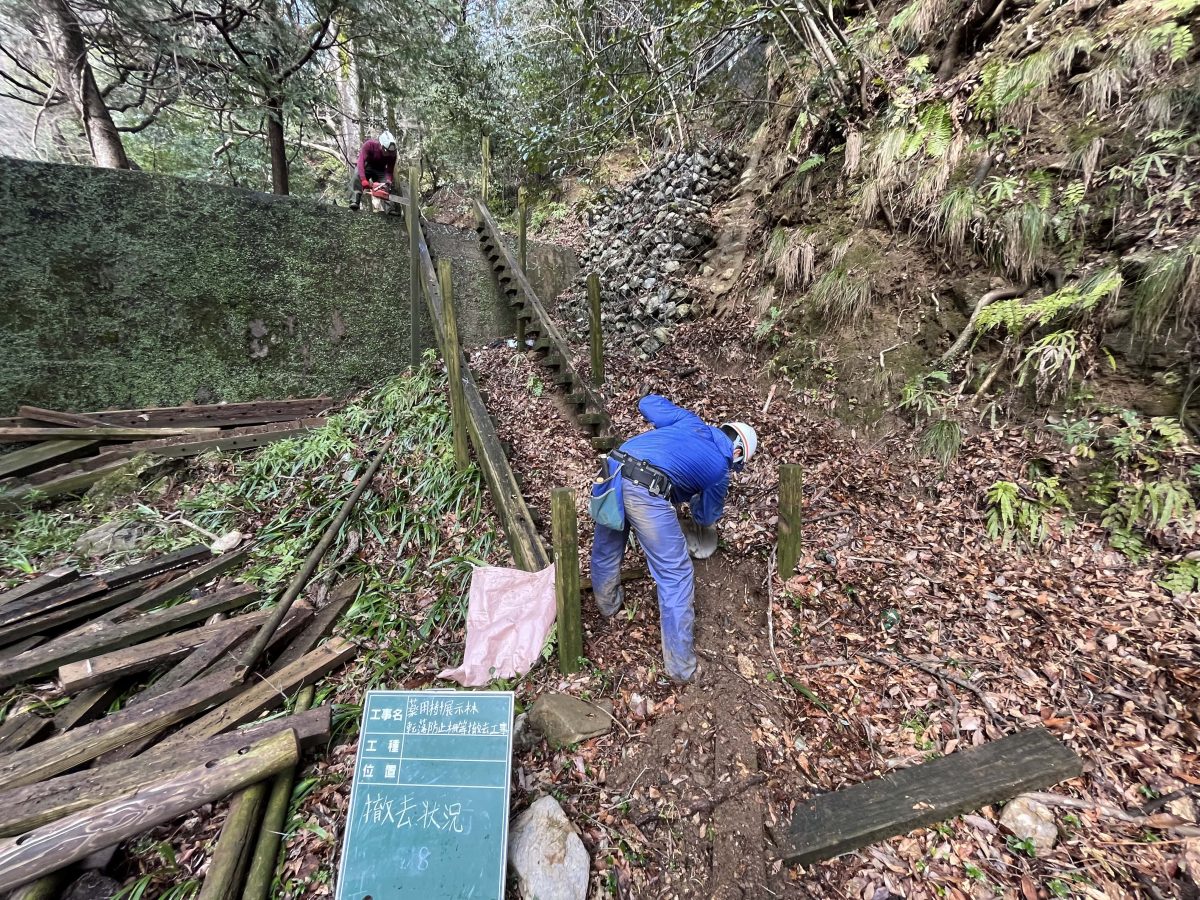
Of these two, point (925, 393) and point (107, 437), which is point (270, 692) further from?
point (925, 393)

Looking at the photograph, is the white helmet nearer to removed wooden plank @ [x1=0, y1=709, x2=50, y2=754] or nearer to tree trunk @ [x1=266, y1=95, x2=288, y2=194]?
removed wooden plank @ [x1=0, y1=709, x2=50, y2=754]

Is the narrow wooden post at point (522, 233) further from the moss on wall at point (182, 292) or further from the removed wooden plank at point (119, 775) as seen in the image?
the removed wooden plank at point (119, 775)

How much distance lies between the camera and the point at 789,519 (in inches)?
144

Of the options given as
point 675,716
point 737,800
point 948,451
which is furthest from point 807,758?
point 948,451

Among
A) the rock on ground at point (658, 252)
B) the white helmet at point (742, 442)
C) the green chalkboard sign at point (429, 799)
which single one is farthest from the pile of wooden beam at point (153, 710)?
the rock on ground at point (658, 252)

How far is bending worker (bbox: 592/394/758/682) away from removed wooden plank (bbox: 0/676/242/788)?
8.71ft

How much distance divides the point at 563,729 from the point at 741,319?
5.49 metres

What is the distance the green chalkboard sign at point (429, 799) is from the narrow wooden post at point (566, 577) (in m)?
0.76

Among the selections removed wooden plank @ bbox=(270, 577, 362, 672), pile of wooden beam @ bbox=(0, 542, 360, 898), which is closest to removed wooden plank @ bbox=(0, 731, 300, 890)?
pile of wooden beam @ bbox=(0, 542, 360, 898)

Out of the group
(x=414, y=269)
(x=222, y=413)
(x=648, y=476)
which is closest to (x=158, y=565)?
(x=222, y=413)

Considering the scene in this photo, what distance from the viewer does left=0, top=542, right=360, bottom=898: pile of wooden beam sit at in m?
2.27

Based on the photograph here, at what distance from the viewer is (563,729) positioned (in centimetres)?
289

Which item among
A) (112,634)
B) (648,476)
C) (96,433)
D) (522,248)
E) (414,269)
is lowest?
(112,634)

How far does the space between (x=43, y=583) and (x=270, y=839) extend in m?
3.31
